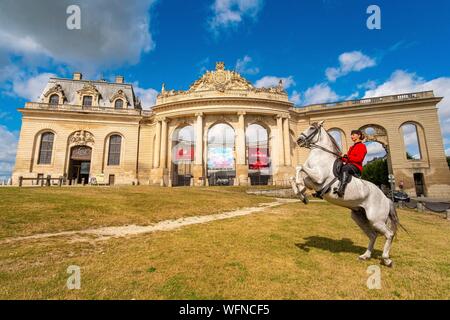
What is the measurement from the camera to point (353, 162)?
5637 millimetres

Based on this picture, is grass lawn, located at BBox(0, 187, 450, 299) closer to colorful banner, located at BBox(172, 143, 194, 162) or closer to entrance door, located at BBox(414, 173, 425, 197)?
colorful banner, located at BBox(172, 143, 194, 162)

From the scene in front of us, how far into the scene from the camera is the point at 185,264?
15.8ft

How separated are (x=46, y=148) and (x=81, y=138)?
5.94 meters

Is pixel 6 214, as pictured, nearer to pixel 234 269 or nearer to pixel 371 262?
pixel 234 269

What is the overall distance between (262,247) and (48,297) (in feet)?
15.5

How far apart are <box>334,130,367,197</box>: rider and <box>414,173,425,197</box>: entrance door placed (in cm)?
4001

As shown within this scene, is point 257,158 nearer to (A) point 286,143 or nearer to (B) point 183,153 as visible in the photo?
(A) point 286,143

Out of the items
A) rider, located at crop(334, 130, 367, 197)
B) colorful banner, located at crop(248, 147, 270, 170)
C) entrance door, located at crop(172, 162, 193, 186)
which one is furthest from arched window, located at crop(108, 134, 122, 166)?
rider, located at crop(334, 130, 367, 197)

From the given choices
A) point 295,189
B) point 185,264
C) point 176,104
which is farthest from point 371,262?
point 176,104

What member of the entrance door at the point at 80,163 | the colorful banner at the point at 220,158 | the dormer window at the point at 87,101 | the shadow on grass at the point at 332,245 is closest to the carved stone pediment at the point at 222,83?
the colorful banner at the point at 220,158

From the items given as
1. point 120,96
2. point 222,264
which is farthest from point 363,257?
point 120,96

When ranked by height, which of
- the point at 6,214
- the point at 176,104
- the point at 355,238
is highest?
the point at 176,104

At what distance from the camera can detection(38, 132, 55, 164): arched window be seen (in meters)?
38.2

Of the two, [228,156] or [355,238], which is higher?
[228,156]
